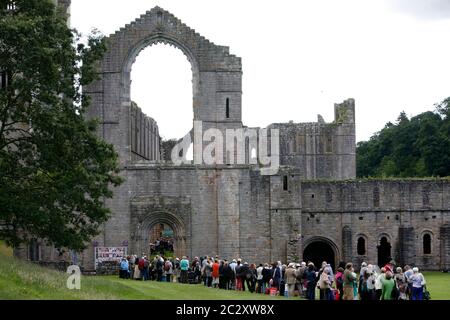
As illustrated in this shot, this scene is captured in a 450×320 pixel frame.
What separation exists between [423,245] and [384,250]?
7.51 feet

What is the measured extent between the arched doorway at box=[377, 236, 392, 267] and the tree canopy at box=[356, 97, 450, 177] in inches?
1221

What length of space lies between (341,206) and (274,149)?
15.5 metres

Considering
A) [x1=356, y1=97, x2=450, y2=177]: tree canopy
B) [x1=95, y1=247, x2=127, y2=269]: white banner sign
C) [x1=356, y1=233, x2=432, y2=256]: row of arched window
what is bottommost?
[x1=95, y1=247, x2=127, y2=269]: white banner sign

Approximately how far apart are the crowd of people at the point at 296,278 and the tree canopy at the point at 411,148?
4870cm

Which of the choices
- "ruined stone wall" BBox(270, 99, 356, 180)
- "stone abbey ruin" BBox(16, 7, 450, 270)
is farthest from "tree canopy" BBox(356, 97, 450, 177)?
"stone abbey ruin" BBox(16, 7, 450, 270)

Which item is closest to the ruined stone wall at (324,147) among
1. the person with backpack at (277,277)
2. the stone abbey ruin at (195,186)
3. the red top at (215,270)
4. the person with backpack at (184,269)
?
the stone abbey ruin at (195,186)

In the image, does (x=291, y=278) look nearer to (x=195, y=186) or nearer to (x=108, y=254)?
(x=195, y=186)

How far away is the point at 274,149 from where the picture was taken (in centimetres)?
7431

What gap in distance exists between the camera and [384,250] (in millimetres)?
60281

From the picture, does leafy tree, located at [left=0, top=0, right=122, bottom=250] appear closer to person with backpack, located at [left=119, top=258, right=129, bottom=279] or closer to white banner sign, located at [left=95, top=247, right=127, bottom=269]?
person with backpack, located at [left=119, top=258, right=129, bottom=279]

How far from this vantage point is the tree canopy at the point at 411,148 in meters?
92.2

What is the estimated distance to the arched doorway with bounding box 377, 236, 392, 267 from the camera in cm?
5994
